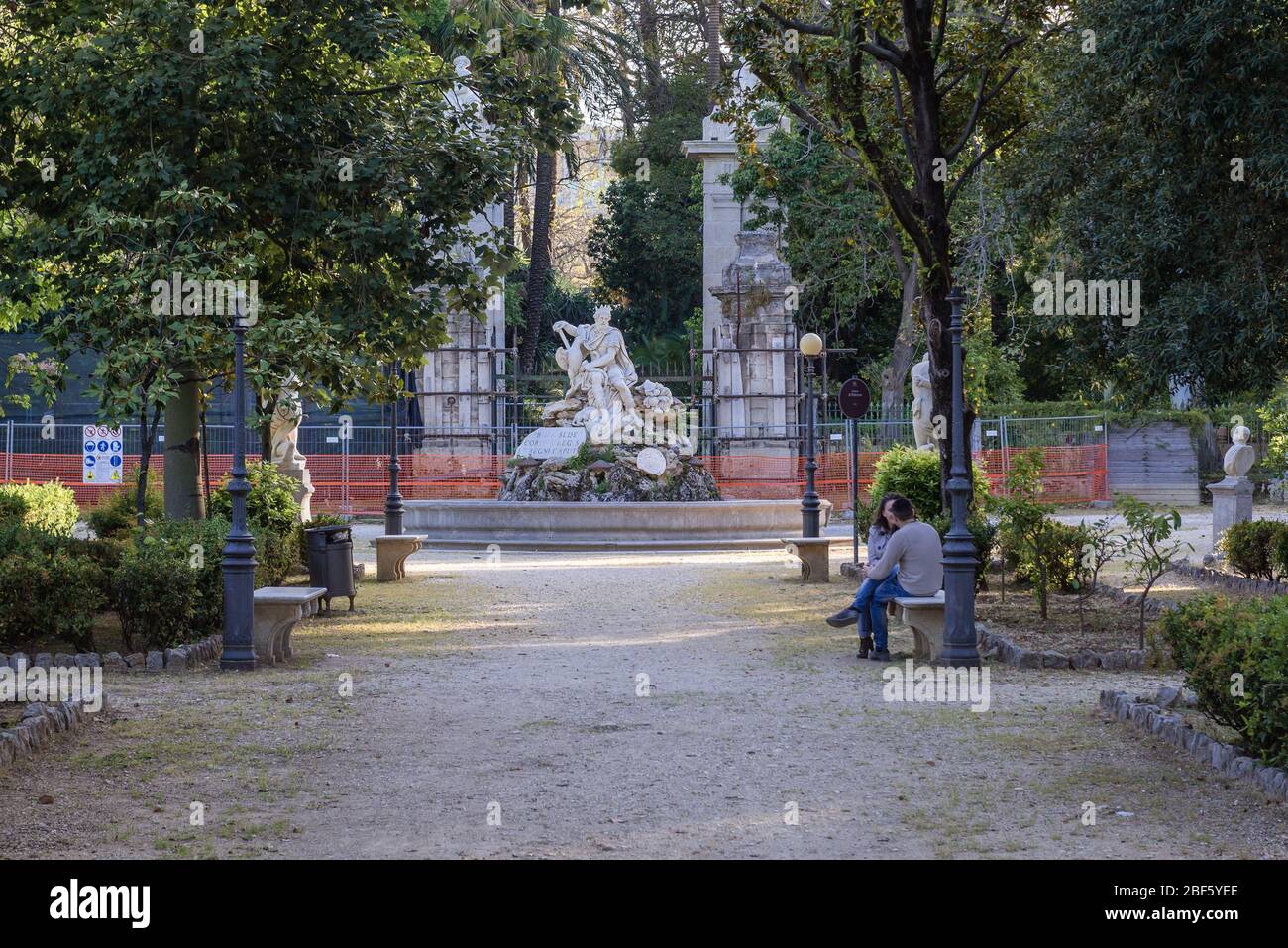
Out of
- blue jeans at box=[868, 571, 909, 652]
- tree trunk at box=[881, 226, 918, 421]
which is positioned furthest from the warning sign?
blue jeans at box=[868, 571, 909, 652]

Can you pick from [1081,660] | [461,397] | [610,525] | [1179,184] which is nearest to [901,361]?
[461,397]

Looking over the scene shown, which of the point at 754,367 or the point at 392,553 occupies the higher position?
the point at 754,367

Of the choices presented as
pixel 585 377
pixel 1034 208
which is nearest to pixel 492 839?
pixel 1034 208

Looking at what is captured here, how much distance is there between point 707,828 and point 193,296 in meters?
8.26

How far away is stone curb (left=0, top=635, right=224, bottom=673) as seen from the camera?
1132cm

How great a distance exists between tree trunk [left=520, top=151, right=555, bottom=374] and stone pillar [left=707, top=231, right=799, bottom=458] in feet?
34.4

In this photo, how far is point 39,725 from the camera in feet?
28.5

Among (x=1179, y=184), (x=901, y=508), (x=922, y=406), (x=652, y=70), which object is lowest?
(x=901, y=508)

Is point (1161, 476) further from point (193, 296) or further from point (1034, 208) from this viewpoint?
point (193, 296)

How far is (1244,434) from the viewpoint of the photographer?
22.0 meters

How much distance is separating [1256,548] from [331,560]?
10.3 m

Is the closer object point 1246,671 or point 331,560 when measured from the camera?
point 1246,671

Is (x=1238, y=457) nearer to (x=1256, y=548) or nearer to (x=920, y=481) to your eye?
(x=1256, y=548)

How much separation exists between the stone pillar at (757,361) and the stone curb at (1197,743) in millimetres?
23457
